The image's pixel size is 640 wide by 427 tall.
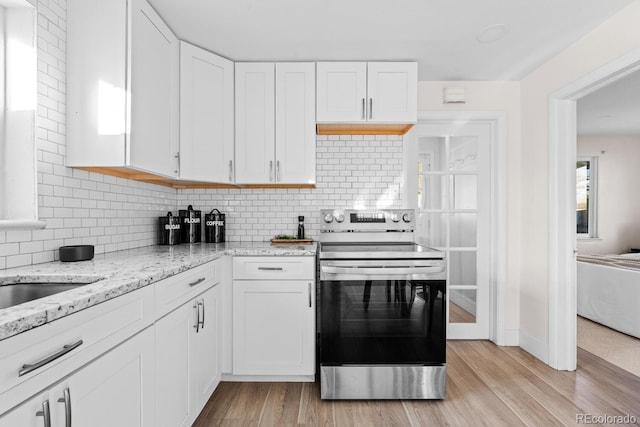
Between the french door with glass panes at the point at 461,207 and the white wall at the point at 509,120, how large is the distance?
16 centimetres

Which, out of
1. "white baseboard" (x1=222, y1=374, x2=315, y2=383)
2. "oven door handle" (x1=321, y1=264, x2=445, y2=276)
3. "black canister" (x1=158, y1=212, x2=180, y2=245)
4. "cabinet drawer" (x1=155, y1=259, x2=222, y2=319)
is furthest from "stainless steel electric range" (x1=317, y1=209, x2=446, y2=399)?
"black canister" (x1=158, y1=212, x2=180, y2=245)

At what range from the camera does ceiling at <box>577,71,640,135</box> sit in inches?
137

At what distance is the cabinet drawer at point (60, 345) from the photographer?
781 mm

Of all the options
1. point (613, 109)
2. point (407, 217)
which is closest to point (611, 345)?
point (407, 217)

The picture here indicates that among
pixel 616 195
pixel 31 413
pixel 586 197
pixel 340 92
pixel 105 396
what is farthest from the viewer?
pixel 586 197

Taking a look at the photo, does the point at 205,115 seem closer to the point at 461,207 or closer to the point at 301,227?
the point at 301,227

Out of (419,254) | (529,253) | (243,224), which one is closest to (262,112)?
(243,224)

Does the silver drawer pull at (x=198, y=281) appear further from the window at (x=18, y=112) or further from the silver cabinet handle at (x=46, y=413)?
the silver cabinet handle at (x=46, y=413)

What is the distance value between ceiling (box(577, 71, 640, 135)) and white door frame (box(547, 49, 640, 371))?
2.27 feet

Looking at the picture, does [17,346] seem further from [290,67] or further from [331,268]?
[290,67]

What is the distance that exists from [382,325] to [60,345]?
1.69 metres

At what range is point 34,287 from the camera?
1.35 meters

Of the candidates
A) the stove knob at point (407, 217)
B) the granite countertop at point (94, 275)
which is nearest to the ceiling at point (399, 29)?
the stove knob at point (407, 217)

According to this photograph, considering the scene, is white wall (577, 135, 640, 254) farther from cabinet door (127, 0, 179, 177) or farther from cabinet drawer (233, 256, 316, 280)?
cabinet door (127, 0, 179, 177)
